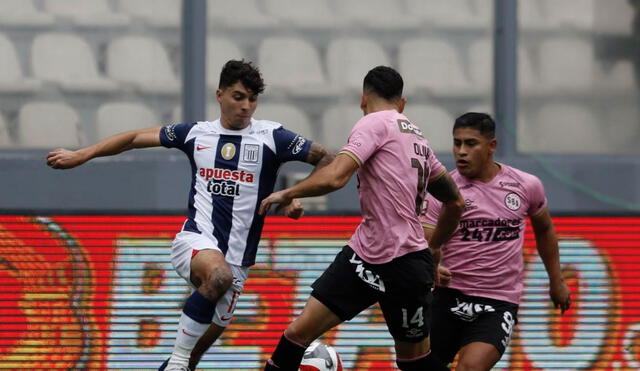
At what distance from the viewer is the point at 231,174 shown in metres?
7.73

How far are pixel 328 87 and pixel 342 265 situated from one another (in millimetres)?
3016

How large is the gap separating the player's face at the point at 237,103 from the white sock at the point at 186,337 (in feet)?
4.05

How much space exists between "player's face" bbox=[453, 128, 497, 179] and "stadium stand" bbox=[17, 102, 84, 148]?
3.36 metres

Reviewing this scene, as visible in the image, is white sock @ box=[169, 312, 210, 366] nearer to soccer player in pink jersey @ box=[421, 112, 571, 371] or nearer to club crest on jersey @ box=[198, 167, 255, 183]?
club crest on jersey @ box=[198, 167, 255, 183]

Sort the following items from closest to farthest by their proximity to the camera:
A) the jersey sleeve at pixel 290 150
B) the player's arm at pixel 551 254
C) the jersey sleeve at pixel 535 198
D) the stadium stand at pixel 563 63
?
1. the jersey sleeve at pixel 290 150
2. the jersey sleeve at pixel 535 198
3. the player's arm at pixel 551 254
4. the stadium stand at pixel 563 63

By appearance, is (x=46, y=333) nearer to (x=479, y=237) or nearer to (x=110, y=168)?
(x=110, y=168)

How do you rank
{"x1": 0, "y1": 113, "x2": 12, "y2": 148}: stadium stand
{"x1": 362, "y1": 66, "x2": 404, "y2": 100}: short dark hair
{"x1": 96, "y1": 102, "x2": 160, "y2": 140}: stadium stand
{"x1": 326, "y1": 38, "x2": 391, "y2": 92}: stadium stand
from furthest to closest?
1. {"x1": 326, "y1": 38, "x2": 391, "y2": 92}: stadium stand
2. {"x1": 96, "y1": 102, "x2": 160, "y2": 140}: stadium stand
3. {"x1": 0, "y1": 113, "x2": 12, "y2": 148}: stadium stand
4. {"x1": 362, "y1": 66, "x2": 404, "y2": 100}: short dark hair

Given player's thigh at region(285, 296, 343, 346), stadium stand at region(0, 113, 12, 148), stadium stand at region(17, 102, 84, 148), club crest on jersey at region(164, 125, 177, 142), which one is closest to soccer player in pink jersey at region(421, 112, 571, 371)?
player's thigh at region(285, 296, 343, 346)

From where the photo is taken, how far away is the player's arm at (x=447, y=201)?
7547mm

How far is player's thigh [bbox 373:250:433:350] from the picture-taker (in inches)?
285

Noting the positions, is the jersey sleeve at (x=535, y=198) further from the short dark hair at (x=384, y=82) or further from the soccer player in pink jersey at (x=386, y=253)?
the short dark hair at (x=384, y=82)

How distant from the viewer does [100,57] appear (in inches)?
393

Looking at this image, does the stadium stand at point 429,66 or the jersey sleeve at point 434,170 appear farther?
the stadium stand at point 429,66

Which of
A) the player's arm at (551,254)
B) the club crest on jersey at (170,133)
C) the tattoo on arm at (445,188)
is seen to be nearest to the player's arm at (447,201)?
the tattoo on arm at (445,188)
